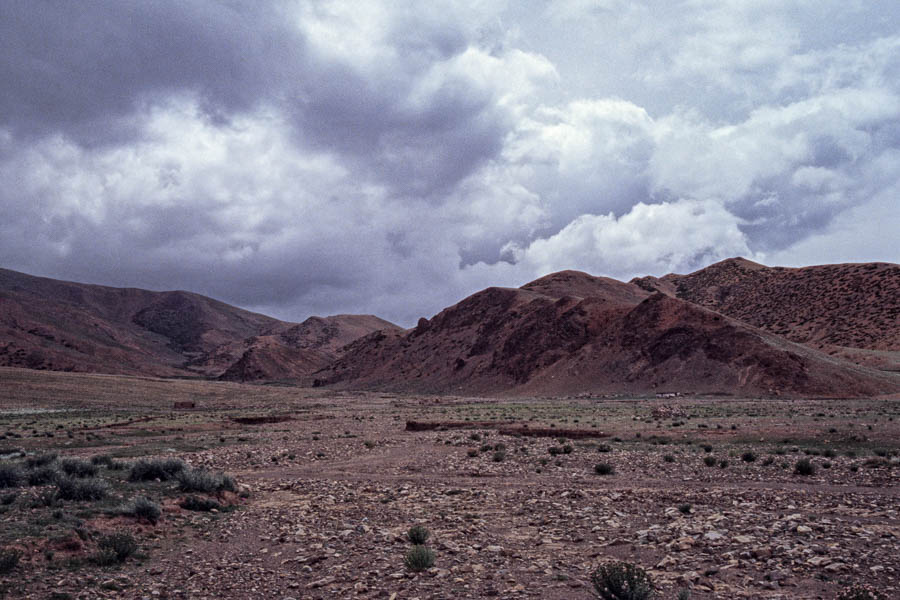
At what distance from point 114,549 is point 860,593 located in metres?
10.4

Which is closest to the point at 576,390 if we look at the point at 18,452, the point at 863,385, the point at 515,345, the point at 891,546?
the point at 515,345

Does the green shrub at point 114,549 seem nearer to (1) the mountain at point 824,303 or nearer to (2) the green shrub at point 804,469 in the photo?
(2) the green shrub at point 804,469

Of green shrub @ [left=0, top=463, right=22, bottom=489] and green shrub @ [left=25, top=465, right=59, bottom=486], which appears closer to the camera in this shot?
green shrub @ [left=0, top=463, right=22, bottom=489]

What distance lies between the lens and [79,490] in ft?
39.2

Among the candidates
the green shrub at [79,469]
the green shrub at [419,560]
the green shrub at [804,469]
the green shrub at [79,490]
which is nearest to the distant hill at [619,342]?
the green shrub at [804,469]

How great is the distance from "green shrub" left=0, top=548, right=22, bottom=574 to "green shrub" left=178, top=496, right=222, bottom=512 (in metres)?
4.28

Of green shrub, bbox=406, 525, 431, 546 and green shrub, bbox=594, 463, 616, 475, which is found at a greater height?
green shrub, bbox=594, 463, 616, 475

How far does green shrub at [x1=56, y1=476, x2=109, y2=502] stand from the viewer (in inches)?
468

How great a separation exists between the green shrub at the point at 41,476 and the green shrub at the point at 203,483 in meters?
2.73

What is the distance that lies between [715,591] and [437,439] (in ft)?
70.4

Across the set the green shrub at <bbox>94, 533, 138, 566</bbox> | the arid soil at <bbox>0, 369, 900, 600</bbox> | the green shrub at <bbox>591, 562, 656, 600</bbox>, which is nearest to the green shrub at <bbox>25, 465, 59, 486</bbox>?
the arid soil at <bbox>0, 369, 900, 600</bbox>

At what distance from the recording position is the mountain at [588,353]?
6681 cm

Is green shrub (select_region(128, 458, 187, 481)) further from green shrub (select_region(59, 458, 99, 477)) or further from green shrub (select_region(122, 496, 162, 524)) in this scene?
green shrub (select_region(122, 496, 162, 524))

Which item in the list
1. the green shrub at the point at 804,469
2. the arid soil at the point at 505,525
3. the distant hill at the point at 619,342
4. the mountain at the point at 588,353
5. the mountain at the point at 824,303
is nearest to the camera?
the arid soil at the point at 505,525
